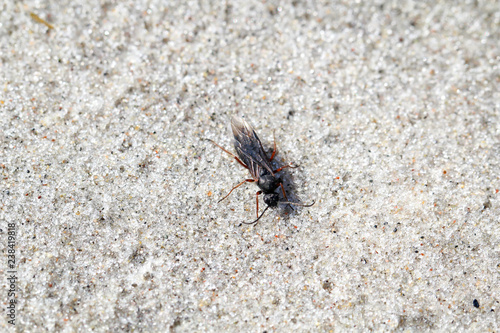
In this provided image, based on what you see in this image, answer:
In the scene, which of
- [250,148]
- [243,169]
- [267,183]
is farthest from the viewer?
[243,169]

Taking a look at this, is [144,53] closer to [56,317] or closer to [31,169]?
[31,169]

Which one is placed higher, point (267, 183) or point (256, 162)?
point (256, 162)

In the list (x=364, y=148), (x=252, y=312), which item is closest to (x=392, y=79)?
(x=364, y=148)

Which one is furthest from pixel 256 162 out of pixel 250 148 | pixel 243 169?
pixel 243 169

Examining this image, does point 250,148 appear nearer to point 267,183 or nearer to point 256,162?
point 256,162

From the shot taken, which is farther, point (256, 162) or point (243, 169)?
point (243, 169)

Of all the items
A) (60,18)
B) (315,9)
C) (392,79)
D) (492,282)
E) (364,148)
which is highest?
(60,18)

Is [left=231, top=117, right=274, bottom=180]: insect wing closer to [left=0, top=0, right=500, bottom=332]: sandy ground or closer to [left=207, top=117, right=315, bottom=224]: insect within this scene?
[left=207, top=117, right=315, bottom=224]: insect
